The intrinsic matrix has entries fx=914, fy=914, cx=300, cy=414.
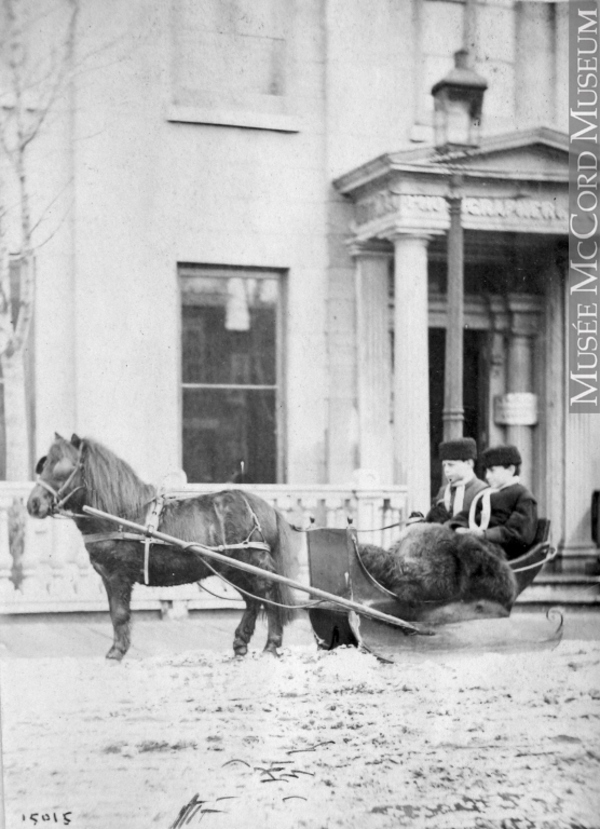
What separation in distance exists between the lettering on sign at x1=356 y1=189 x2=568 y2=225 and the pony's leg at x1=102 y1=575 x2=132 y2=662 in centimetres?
153

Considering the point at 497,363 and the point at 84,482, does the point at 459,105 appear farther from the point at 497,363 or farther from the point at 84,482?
the point at 84,482

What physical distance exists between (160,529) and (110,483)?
244 millimetres

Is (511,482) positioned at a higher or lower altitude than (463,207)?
lower

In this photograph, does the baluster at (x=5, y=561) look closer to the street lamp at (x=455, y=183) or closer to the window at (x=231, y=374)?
the window at (x=231, y=374)

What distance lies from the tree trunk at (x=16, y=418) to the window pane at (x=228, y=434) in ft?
1.76

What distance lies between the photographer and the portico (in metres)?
3.27

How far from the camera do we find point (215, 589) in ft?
10.8

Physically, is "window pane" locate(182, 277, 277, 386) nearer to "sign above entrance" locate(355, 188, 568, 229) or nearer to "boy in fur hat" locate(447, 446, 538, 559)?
"sign above entrance" locate(355, 188, 568, 229)

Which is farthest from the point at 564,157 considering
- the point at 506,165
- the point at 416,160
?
the point at 416,160

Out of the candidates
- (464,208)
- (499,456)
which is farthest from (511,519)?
(464,208)

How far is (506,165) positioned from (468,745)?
6.94 feet

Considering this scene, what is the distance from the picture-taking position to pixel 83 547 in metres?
3.18

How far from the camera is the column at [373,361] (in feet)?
10.8

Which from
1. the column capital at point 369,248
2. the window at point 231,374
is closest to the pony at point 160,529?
the window at point 231,374
